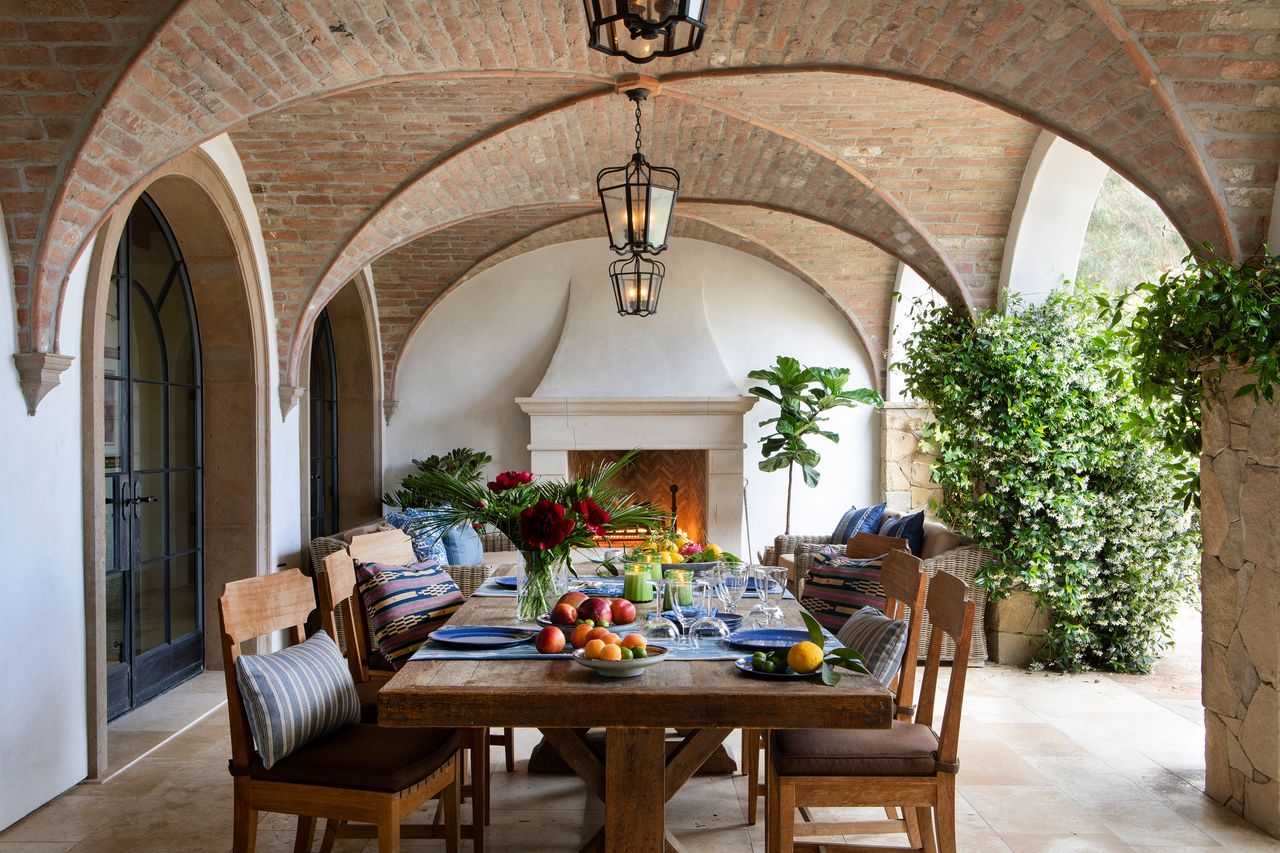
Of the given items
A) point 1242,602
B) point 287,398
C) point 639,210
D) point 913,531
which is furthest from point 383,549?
point 913,531

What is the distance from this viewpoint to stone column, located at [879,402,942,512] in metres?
9.20

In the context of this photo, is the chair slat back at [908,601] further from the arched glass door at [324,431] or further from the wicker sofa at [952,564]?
the arched glass door at [324,431]

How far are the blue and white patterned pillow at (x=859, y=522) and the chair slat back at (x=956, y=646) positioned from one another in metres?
4.25

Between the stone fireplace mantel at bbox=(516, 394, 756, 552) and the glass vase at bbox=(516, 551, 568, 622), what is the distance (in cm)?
575

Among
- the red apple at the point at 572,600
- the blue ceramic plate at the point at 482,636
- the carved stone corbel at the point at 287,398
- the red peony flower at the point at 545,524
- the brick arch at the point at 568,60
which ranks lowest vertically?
the blue ceramic plate at the point at 482,636

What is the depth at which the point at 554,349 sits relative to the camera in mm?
9453

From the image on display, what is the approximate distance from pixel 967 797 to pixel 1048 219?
3.65 metres

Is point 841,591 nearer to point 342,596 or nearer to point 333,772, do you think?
point 342,596

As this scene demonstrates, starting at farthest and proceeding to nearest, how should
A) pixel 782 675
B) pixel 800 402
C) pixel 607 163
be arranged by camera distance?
pixel 800 402 → pixel 607 163 → pixel 782 675

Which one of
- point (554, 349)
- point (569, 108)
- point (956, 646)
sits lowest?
point (956, 646)

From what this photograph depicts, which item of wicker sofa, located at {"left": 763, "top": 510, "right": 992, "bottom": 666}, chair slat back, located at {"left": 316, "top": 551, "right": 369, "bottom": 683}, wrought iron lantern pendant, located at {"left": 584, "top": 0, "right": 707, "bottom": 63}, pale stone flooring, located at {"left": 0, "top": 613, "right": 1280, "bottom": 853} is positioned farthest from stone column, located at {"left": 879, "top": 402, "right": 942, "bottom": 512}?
wrought iron lantern pendant, located at {"left": 584, "top": 0, "right": 707, "bottom": 63}

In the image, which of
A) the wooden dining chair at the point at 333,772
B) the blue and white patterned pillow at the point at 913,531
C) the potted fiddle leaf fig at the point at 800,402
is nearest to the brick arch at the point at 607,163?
the blue and white patterned pillow at the point at 913,531

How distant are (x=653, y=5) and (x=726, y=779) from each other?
Result: 10.1 ft

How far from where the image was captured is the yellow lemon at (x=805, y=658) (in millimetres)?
2471
